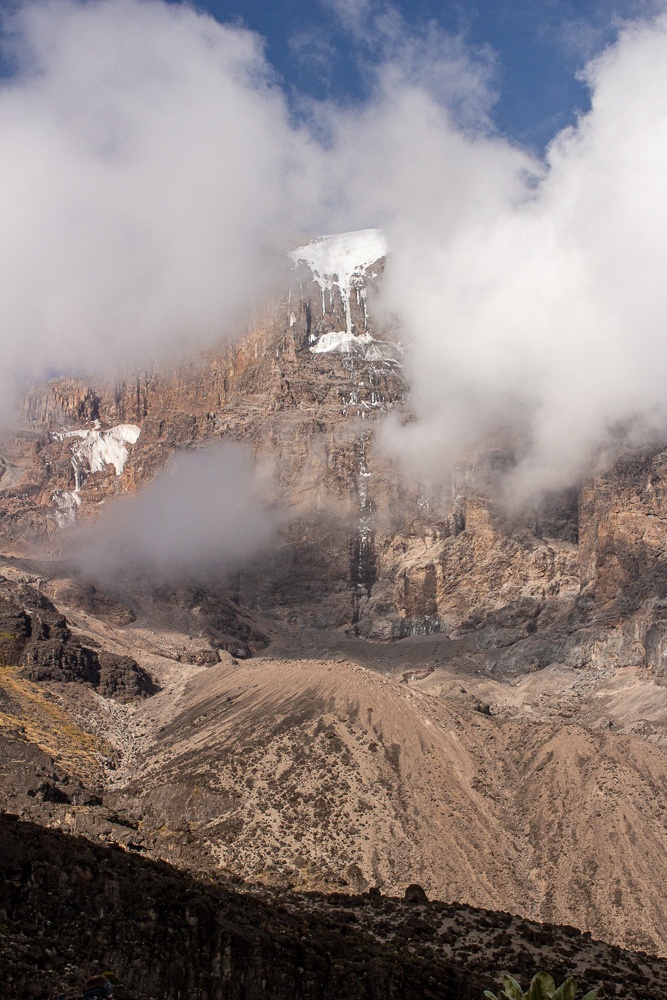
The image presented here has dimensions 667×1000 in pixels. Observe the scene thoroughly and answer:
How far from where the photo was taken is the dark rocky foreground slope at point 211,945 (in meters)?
43.6

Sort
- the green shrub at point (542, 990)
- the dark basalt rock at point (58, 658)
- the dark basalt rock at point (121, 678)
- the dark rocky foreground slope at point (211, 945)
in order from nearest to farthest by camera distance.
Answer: the green shrub at point (542, 990) → the dark rocky foreground slope at point (211, 945) → the dark basalt rock at point (58, 658) → the dark basalt rock at point (121, 678)

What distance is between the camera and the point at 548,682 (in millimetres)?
191875

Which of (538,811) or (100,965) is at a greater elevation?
(538,811)

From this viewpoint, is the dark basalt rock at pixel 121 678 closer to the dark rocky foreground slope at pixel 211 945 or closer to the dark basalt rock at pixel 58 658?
the dark basalt rock at pixel 58 658

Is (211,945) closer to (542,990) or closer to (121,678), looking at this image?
(542,990)

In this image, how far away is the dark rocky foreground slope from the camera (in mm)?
43625

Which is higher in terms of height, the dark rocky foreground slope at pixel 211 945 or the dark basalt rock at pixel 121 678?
the dark basalt rock at pixel 121 678

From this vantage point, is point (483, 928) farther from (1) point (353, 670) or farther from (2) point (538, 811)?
(1) point (353, 670)

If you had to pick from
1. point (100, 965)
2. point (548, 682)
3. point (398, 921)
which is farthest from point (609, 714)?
point (100, 965)

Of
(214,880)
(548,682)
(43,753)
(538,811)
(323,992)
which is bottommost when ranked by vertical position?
(323,992)

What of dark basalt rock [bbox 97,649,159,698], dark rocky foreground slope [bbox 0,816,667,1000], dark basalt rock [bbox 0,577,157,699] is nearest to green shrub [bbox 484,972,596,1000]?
dark rocky foreground slope [bbox 0,816,667,1000]

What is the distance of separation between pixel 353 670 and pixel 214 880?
195 feet

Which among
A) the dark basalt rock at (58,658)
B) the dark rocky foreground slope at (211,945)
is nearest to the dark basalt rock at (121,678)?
the dark basalt rock at (58,658)

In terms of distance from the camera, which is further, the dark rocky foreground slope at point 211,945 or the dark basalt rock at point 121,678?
the dark basalt rock at point 121,678
